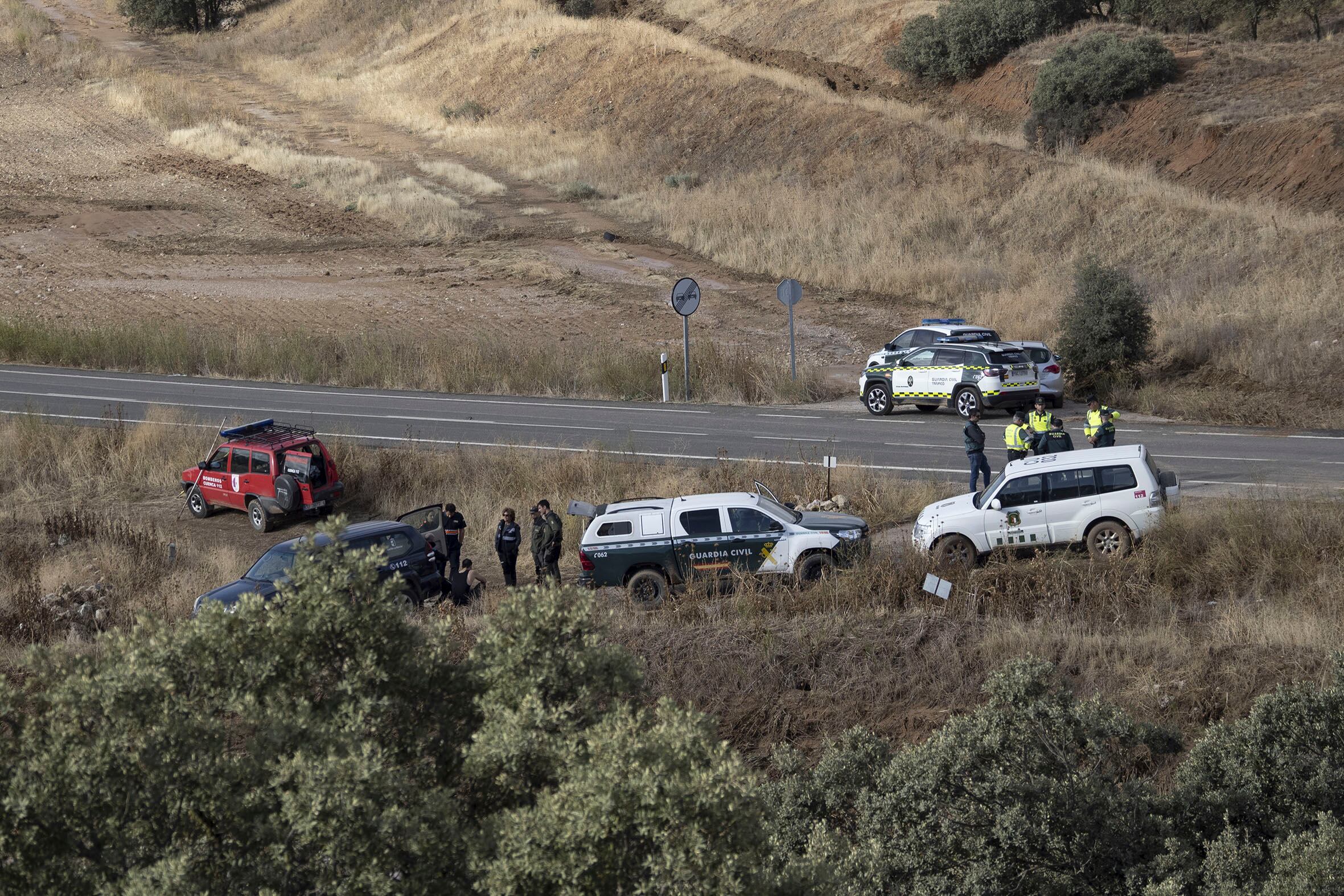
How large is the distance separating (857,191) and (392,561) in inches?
1251

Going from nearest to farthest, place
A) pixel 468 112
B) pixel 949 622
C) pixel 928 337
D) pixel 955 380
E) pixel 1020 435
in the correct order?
pixel 949 622, pixel 1020 435, pixel 955 380, pixel 928 337, pixel 468 112

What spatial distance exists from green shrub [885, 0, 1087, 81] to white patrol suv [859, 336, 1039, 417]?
2789 centimetres

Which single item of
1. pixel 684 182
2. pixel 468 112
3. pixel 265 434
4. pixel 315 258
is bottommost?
pixel 265 434

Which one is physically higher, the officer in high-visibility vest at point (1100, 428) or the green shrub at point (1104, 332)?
the green shrub at point (1104, 332)

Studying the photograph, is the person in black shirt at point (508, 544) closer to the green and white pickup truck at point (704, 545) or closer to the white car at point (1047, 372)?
the green and white pickup truck at point (704, 545)

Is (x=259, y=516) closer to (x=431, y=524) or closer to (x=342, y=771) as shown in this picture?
(x=431, y=524)

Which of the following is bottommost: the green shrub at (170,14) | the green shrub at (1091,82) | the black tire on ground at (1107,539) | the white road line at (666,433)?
the black tire on ground at (1107,539)

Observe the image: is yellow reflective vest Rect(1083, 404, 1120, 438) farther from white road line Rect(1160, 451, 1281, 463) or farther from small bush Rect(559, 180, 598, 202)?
small bush Rect(559, 180, 598, 202)

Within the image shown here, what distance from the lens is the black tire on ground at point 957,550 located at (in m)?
15.7

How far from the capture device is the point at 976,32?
5125 cm

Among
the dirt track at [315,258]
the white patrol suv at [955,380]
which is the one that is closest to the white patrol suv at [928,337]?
the white patrol suv at [955,380]

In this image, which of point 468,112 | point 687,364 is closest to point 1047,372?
point 687,364

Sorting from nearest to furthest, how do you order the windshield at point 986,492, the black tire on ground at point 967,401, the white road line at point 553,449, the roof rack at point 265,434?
the windshield at point 986,492, the roof rack at point 265,434, the white road line at point 553,449, the black tire on ground at point 967,401

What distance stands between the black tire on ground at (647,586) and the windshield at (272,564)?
13.2ft
